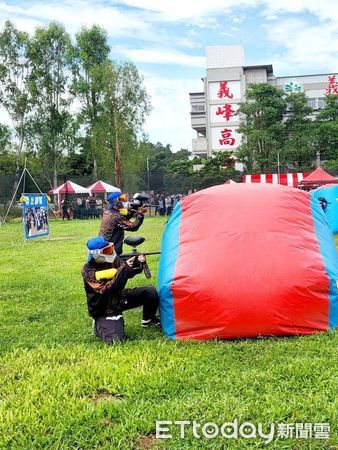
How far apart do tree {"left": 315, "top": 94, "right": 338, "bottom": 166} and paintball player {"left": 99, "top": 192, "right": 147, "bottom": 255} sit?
1058 inches

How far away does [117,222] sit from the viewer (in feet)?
24.7

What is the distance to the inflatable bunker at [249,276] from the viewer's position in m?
4.83

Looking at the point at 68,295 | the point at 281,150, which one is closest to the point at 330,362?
the point at 68,295

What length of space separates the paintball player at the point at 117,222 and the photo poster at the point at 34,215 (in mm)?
7917

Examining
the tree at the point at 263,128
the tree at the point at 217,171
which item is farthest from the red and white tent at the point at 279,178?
the tree at the point at 263,128

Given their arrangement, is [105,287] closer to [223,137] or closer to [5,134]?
[5,134]

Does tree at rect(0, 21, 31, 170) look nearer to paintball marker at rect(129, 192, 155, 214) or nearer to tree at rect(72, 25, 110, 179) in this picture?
tree at rect(72, 25, 110, 179)

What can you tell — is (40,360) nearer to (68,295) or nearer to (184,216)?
(184,216)

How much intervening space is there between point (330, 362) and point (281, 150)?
3011cm

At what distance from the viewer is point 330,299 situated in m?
4.97

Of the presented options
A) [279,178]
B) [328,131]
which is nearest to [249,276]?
[279,178]

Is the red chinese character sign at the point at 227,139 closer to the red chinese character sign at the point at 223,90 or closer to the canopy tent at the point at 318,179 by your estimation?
the red chinese character sign at the point at 223,90

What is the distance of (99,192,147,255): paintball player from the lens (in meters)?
7.54

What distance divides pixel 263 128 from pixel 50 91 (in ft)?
49.6
